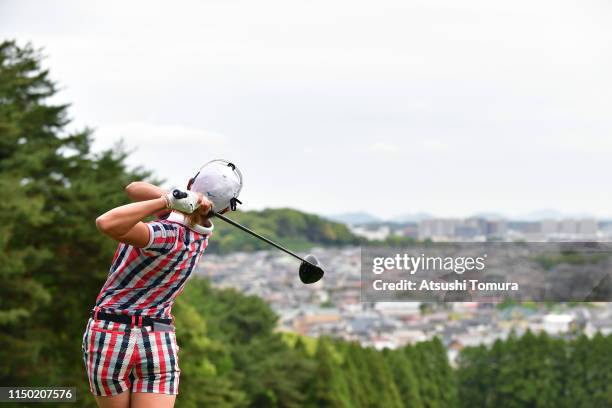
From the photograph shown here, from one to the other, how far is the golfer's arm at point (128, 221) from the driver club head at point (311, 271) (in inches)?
35.9

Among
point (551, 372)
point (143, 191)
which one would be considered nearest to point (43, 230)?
point (143, 191)

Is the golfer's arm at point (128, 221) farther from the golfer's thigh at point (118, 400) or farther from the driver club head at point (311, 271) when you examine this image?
the driver club head at point (311, 271)

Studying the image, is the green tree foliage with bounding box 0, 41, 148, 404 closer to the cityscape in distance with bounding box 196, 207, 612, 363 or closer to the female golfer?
the female golfer

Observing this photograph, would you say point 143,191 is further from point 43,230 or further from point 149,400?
point 43,230

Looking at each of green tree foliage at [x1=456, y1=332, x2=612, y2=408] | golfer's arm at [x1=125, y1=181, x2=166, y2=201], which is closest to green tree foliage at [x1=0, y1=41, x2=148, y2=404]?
golfer's arm at [x1=125, y1=181, x2=166, y2=201]

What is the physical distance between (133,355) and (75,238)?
27.0 metres

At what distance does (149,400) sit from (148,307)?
14.6 inches

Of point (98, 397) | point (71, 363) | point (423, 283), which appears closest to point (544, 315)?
point (71, 363)

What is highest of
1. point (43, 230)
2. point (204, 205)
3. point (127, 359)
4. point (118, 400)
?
point (43, 230)

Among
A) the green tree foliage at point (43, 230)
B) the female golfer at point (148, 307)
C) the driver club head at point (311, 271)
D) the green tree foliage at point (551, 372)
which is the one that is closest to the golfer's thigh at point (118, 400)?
the female golfer at point (148, 307)

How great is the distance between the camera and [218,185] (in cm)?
431

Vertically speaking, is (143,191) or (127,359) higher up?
(143,191)

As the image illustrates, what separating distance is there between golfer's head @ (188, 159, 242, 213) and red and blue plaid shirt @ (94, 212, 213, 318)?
12 centimetres

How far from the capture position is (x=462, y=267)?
15.4 m
